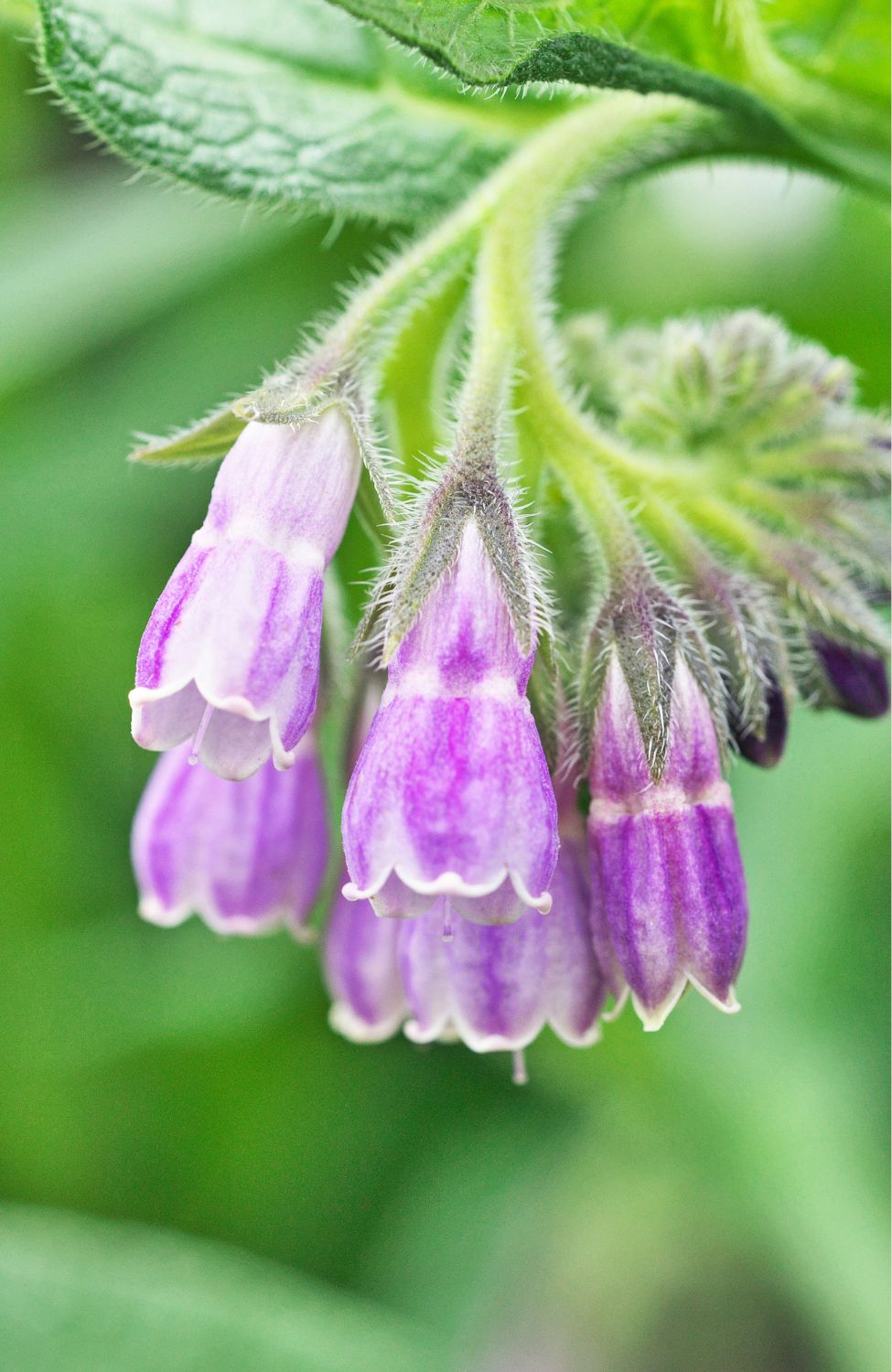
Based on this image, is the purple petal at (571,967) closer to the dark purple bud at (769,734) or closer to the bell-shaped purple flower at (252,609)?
the dark purple bud at (769,734)

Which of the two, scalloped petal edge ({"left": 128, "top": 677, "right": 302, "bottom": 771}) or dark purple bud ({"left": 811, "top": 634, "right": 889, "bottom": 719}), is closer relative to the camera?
scalloped petal edge ({"left": 128, "top": 677, "right": 302, "bottom": 771})

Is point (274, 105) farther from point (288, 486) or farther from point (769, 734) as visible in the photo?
point (769, 734)

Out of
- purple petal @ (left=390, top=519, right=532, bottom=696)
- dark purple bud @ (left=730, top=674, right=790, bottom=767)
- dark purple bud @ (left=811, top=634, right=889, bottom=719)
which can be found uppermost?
dark purple bud @ (left=811, top=634, right=889, bottom=719)

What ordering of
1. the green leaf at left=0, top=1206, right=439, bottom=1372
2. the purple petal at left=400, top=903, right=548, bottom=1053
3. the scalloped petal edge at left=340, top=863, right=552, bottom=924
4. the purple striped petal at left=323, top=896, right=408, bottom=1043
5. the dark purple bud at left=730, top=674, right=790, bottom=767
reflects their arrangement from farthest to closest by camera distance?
1. the green leaf at left=0, top=1206, right=439, bottom=1372
2. the purple striped petal at left=323, top=896, right=408, bottom=1043
3. the dark purple bud at left=730, top=674, right=790, bottom=767
4. the purple petal at left=400, top=903, right=548, bottom=1053
5. the scalloped petal edge at left=340, top=863, right=552, bottom=924

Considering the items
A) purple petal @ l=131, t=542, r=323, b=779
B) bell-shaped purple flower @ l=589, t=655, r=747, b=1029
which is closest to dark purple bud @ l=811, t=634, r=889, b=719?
bell-shaped purple flower @ l=589, t=655, r=747, b=1029

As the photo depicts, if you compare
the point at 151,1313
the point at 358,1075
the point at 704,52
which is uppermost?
the point at 704,52

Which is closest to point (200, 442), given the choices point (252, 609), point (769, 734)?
point (252, 609)

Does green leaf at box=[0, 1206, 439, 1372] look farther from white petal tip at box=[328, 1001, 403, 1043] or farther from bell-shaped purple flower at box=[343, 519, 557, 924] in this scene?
bell-shaped purple flower at box=[343, 519, 557, 924]
